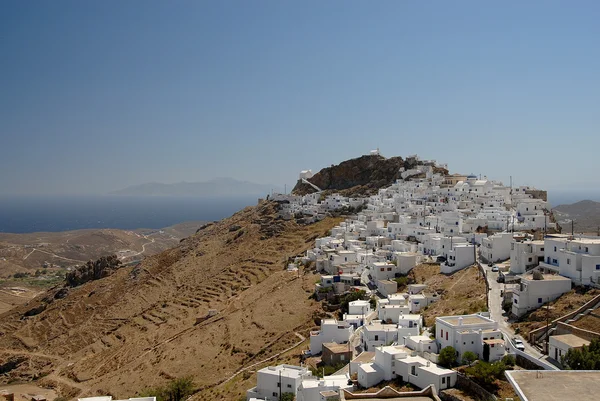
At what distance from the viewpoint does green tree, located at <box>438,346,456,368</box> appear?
21.7m

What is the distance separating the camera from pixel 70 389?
120ft

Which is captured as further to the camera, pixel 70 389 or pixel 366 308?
pixel 70 389

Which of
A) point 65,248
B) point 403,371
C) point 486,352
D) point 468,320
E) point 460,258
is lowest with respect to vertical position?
point 65,248

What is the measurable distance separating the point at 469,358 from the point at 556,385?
27.6ft

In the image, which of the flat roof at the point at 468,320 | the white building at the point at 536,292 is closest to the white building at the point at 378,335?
the flat roof at the point at 468,320

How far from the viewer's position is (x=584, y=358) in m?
18.8

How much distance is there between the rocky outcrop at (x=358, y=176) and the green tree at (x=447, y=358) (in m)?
51.3

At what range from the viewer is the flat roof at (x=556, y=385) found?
497 inches

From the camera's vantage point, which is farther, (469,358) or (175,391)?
(175,391)

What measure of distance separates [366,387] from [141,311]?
109 ft

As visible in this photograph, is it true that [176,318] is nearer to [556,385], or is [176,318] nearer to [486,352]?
[486,352]

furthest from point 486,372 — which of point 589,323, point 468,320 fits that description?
point 589,323

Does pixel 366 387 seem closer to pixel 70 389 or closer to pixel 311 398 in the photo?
pixel 311 398

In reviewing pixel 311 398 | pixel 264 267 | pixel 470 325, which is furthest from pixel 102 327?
pixel 470 325
